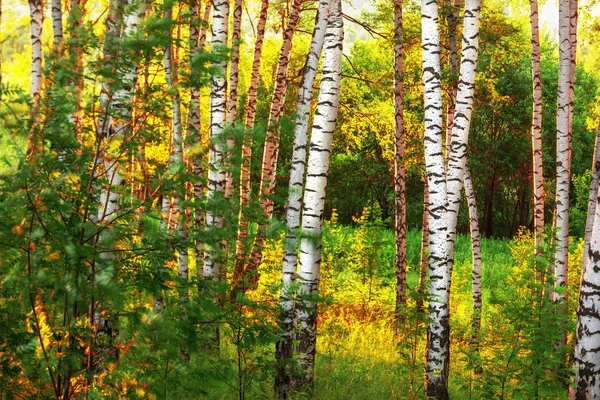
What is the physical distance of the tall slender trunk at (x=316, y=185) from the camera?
6125mm

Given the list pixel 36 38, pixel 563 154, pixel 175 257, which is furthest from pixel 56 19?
pixel 563 154

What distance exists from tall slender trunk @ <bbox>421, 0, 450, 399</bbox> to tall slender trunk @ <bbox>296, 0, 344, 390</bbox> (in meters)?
0.91

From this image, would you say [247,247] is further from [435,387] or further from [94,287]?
[435,387]

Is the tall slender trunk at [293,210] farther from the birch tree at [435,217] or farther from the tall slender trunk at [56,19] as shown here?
the tall slender trunk at [56,19]

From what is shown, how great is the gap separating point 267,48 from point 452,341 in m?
14.2

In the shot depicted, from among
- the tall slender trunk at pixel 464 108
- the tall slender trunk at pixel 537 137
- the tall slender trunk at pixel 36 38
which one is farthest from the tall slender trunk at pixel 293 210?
the tall slender trunk at pixel 537 137

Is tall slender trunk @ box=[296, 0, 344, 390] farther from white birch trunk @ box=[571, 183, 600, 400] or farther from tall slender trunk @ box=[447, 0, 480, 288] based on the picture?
white birch trunk @ box=[571, 183, 600, 400]

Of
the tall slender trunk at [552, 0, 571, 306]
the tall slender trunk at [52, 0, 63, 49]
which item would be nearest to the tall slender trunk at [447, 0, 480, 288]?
the tall slender trunk at [552, 0, 571, 306]

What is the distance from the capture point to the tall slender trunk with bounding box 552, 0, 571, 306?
842 centimetres

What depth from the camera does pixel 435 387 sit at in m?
6.34

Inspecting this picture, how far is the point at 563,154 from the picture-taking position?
852 cm

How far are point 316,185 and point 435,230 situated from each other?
126cm

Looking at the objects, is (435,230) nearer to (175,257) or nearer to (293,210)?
(293,210)

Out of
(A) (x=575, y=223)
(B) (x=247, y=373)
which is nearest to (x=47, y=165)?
(B) (x=247, y=373)
